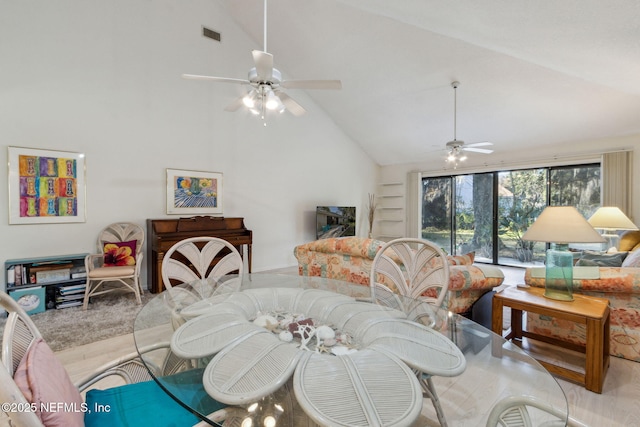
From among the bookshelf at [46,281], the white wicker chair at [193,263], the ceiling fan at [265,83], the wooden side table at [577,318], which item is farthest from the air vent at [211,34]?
the wooden side table at [577,318]

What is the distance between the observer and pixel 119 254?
3.47 meters

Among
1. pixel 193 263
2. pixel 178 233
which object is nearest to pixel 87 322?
pixel 178 233

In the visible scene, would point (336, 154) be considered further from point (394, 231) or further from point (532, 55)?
point (532, 55)

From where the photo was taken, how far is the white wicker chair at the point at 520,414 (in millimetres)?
769

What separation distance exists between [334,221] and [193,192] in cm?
278

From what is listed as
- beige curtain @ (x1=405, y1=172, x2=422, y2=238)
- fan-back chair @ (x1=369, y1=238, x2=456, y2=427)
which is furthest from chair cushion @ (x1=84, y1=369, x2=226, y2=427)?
beige curtain @ (x1=405, y1=172, x2=422, y2=238)

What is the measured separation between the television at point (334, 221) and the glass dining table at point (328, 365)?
4288mm

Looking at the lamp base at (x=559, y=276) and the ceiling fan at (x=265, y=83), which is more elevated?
the ceiling fan at (x=265, y=83)

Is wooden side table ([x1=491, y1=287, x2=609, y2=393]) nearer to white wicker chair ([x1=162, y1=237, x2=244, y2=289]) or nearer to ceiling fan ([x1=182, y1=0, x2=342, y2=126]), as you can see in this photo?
white wicker chair ([x1=162, y1=237, x2=244, y2=289])

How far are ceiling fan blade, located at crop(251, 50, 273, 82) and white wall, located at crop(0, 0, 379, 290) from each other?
260 centimetres

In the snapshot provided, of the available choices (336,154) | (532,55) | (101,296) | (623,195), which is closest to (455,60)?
(532,55)

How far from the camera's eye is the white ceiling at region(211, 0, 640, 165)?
2.40 m

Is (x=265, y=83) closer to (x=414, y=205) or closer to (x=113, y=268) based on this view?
(x=113, y=268)

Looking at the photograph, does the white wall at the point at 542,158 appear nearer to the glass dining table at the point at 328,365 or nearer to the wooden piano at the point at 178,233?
the wooden piano at the point at 178,233
